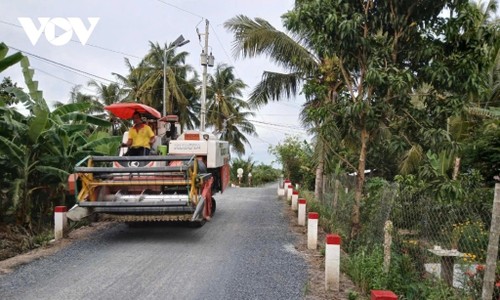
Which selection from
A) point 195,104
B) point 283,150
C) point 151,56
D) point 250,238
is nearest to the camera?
point 250,238

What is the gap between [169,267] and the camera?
7508mm

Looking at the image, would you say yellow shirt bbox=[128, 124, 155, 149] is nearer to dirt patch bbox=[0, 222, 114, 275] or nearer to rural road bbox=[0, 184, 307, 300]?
rural road bbox=[0, 184, 307, 300]

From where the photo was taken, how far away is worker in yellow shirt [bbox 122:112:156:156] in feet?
34.8

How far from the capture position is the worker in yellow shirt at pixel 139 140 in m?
10.6

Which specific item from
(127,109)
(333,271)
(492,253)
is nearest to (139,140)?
(127,109)

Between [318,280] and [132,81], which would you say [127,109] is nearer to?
[318,280]

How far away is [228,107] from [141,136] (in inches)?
1138

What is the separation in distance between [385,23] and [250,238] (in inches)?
204

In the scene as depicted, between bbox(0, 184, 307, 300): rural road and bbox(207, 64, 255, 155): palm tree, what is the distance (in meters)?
27.5

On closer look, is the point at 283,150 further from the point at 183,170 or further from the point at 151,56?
the point at 183,170

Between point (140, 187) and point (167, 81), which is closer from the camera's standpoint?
point (140, 187)

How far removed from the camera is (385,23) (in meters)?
9.12

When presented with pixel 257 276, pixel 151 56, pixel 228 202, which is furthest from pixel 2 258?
pixel 151 56

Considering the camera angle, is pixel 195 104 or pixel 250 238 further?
pixel 195 104
